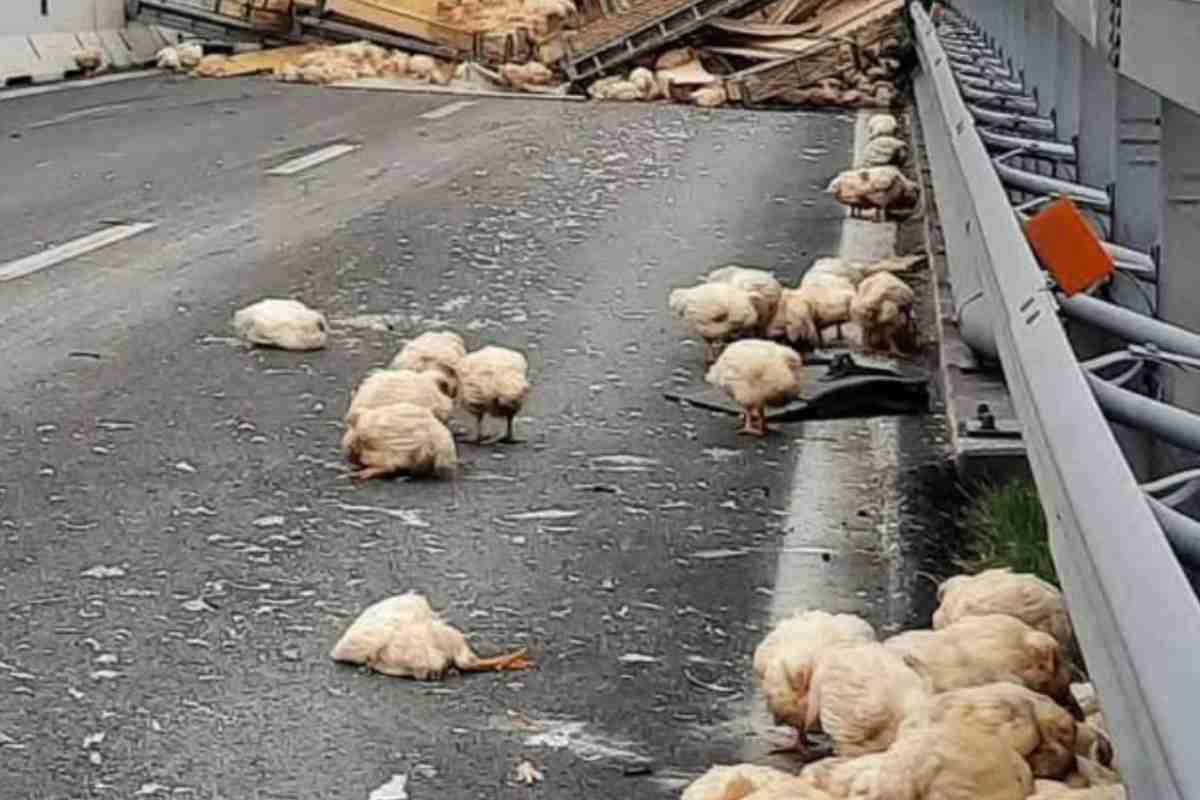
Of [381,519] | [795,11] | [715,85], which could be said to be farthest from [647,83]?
[381,519]

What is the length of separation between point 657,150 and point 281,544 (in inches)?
446

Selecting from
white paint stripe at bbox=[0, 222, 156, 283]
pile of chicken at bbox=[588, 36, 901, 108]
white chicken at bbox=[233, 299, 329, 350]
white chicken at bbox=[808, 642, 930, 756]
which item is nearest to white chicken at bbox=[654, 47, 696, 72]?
pile of chicken at bbox=[588, 36, 901, 108]

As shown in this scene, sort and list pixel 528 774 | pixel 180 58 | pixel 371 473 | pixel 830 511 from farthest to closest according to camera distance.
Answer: pixel 180 58 → pixel 371 473 → pixel 830 511 → pixel 528 774

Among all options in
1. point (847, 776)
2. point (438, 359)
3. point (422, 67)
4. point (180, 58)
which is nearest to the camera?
point (847, 776)

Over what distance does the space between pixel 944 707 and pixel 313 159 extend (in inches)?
490

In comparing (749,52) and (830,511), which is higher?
(830,511)

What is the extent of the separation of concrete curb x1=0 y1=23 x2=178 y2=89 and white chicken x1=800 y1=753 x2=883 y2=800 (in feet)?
62.1

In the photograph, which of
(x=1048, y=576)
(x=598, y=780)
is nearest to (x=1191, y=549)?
(x=598, y=780)

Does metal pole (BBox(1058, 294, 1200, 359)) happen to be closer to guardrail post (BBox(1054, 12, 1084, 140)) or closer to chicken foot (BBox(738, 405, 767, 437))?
chicken foot (BBox(738, 405, 767, 437))

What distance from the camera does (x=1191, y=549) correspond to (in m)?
2.88

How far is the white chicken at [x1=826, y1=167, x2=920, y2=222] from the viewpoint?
12.0 meters

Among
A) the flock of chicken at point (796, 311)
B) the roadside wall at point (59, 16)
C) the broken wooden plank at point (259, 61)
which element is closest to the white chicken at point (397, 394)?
the flock of chicken at point (796, 311)

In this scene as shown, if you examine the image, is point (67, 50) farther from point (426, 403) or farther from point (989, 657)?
point (989, 657)

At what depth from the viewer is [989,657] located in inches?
150
